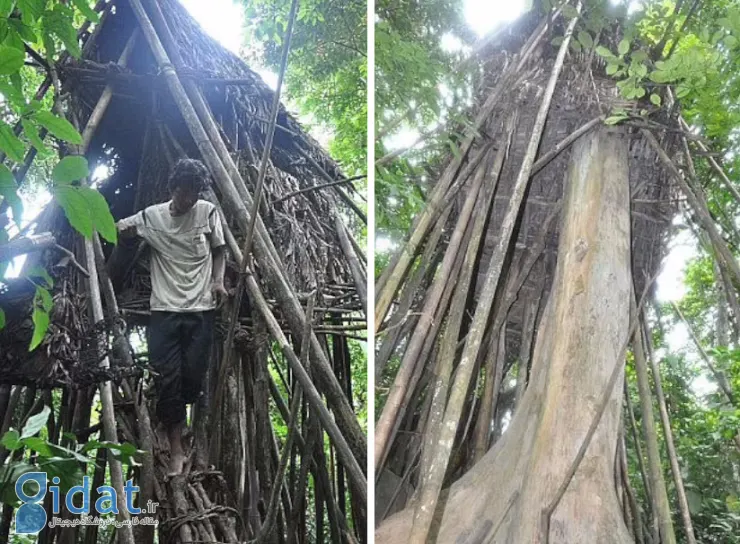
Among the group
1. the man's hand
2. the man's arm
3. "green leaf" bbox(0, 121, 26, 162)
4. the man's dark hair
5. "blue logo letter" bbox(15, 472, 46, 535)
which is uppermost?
the man's dark hair

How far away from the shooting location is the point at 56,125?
2.34 ft

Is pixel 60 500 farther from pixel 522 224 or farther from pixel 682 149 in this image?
pixel 682 149

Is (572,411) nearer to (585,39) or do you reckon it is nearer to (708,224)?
(708,224)

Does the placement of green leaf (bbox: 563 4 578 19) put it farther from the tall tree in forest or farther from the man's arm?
the man's arm

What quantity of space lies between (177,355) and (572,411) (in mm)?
773

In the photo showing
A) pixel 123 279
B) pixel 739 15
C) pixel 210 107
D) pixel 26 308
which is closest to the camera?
pixel 739 15

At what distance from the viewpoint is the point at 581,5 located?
1.46 meters

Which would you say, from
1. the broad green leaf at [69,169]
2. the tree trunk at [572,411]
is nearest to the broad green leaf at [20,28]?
the broad green leaf at [69,169]

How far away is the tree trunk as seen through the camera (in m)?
1.02

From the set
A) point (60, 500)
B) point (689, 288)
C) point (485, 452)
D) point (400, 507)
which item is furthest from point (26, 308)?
point (689, 288)

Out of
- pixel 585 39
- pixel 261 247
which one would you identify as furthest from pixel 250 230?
pixel 585 39

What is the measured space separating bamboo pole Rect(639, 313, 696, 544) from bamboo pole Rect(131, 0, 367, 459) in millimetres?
539

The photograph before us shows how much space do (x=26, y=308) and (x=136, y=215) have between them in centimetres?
27

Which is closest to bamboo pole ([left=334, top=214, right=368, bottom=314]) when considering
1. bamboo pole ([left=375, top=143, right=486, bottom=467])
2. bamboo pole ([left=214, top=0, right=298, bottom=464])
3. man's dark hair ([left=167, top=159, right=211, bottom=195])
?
bamboo pole ([left=375, top=143, right=486, bottom=467])
